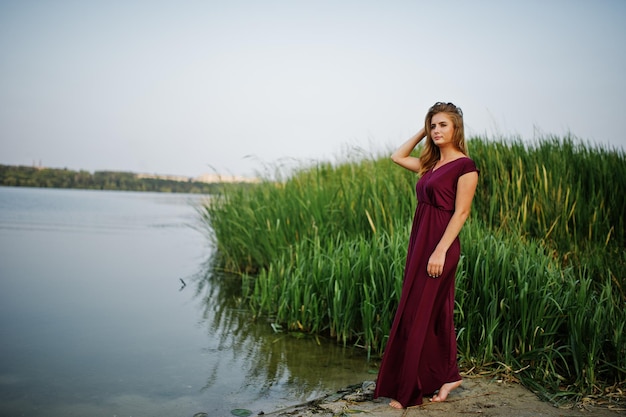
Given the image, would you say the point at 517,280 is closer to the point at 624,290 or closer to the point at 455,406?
the point at 455,406

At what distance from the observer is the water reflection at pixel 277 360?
3824mm

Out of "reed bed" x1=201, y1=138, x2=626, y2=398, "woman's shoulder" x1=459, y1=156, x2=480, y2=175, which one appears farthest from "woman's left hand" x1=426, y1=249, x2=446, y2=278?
"reed bed" x1=201, y1=138, x2=626, y2=398

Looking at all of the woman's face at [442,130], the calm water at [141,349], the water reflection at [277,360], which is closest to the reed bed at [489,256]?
the water reflection at [277,360]

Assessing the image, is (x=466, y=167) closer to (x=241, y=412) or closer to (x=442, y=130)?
(x=442, y=130)

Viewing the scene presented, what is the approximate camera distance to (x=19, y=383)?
12.3 ft

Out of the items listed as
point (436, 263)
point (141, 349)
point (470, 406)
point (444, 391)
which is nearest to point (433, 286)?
point (436, 263)

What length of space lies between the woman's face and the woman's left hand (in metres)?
0.64

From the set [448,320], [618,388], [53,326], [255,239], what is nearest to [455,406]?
[448,320]

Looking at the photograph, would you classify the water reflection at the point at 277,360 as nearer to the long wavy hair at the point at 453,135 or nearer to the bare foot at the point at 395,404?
the bare foot at the point at 395,404

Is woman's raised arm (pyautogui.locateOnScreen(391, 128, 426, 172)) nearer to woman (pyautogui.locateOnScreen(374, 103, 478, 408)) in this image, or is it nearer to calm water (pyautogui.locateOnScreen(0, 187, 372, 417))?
woman (pyautogui.locateOnScreen(374, 103, 478, 408))

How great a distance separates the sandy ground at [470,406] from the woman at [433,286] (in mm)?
81

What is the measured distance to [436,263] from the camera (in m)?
2.88

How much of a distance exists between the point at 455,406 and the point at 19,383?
298 cm

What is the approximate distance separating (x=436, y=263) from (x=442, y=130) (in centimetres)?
77
